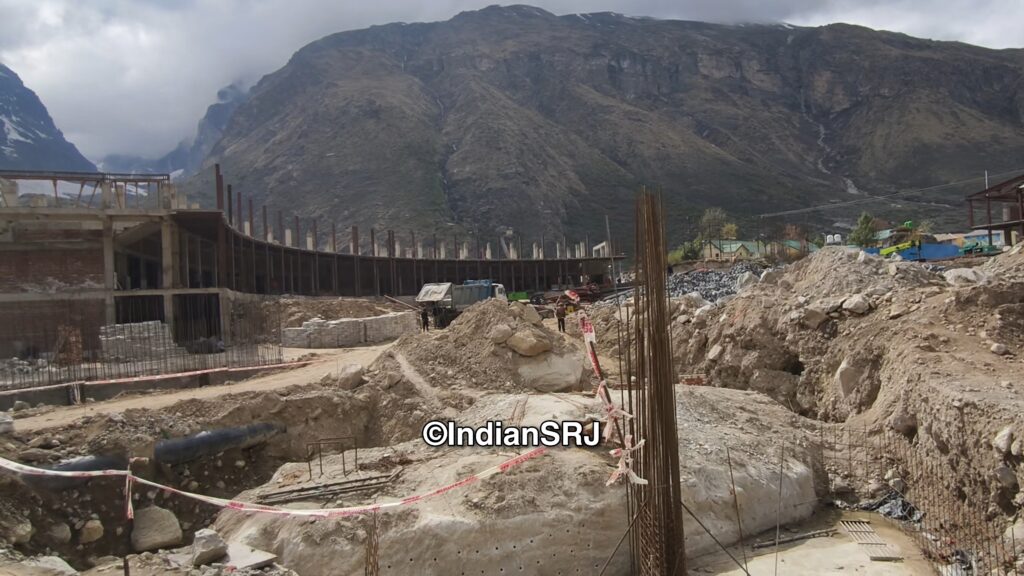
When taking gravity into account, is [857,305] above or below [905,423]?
above

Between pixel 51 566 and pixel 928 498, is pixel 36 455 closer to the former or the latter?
pixel 51 566

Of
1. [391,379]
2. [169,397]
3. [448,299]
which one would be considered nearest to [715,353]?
[391,379]

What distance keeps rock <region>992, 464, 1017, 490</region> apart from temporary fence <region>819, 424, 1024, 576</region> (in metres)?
0.35

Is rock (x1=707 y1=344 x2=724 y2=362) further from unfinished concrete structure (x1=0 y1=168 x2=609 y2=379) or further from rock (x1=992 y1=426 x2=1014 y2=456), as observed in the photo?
unfinished concrete structure (x1=0 y1=168 x2=609 y2=379)

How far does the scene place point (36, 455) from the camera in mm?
9617

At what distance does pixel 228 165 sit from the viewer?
98188 millimetres

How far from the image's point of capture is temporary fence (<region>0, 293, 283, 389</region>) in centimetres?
1581

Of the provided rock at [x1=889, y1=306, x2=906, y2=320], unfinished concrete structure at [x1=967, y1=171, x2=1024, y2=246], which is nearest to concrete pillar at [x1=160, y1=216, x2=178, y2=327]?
rock at [x1=889, y1=306, x2=906, y2=320]

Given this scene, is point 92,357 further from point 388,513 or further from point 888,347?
point 888,347

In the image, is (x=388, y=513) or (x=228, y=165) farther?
(x=228, y=165)

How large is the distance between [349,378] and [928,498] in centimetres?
1002

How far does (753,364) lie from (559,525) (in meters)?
8.82

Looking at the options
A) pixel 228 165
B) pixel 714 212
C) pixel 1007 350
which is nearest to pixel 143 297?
pixel 1007 350

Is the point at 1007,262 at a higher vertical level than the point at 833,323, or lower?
higher
